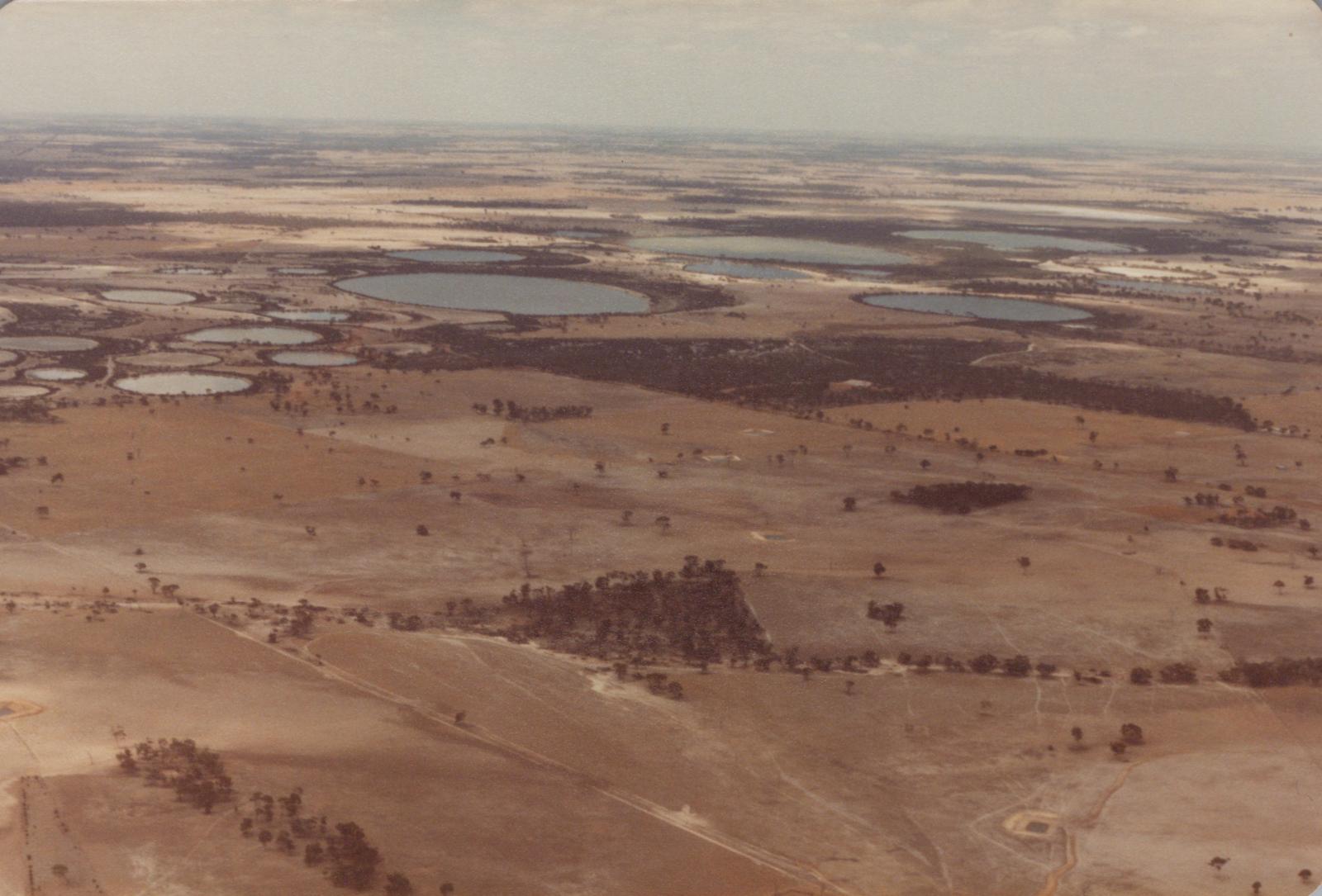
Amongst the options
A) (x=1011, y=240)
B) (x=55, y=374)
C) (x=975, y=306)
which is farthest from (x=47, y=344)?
(x=1011, y=240)

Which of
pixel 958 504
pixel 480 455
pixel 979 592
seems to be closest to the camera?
pixel 979 592

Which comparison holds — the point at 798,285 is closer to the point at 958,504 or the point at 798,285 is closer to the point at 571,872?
the point at 958,504

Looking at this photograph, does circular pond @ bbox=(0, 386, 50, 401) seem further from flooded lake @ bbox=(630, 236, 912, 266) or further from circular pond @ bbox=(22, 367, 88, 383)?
flooded lake @ bbox=(630, 236, 912, 266)

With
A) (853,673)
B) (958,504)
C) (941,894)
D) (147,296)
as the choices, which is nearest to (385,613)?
(853,673)

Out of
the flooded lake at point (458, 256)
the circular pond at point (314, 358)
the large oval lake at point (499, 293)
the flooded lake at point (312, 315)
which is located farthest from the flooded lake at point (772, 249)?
the circular pond at point (314, 358)

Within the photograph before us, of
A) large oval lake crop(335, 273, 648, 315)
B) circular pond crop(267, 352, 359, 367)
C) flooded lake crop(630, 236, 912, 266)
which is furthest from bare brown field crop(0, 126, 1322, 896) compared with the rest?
flooded lake crop(630, 236, 912, 266)

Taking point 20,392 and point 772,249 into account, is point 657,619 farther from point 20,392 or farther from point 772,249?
point 772,249
